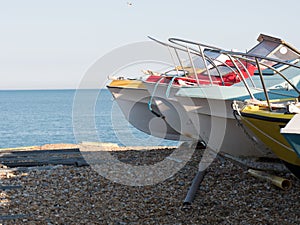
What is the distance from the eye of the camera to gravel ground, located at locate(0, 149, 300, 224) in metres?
7.55

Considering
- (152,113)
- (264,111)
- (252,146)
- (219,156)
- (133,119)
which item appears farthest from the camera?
(133,119)

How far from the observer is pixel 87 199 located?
8516mm

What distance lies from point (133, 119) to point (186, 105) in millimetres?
4408

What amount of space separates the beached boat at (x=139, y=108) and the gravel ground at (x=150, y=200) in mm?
2793

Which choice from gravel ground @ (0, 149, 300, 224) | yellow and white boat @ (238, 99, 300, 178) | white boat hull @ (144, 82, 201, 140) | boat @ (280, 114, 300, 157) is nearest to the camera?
boat @ (280, 114, 300, 157)

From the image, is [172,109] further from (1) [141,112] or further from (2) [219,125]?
(1) [141,112]

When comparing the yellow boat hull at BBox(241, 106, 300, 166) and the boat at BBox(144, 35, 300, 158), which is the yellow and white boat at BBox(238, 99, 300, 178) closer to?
the yellow boat hull at BBox(241, 106, 300, 166)

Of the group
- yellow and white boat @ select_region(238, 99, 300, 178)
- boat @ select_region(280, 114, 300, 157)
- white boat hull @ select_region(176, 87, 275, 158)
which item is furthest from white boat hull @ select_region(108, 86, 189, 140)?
boat @ select_region(280, 114, 300, 157)

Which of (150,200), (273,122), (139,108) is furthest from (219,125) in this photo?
(139,108)

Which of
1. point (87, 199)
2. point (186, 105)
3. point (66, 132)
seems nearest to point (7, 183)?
point (87, 199)

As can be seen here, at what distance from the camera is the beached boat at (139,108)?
41.5ft

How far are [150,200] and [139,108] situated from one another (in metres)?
5.16

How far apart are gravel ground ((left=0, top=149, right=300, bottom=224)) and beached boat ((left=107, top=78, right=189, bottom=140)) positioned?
2793 mm

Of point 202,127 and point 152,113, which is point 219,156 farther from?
point 152,113
